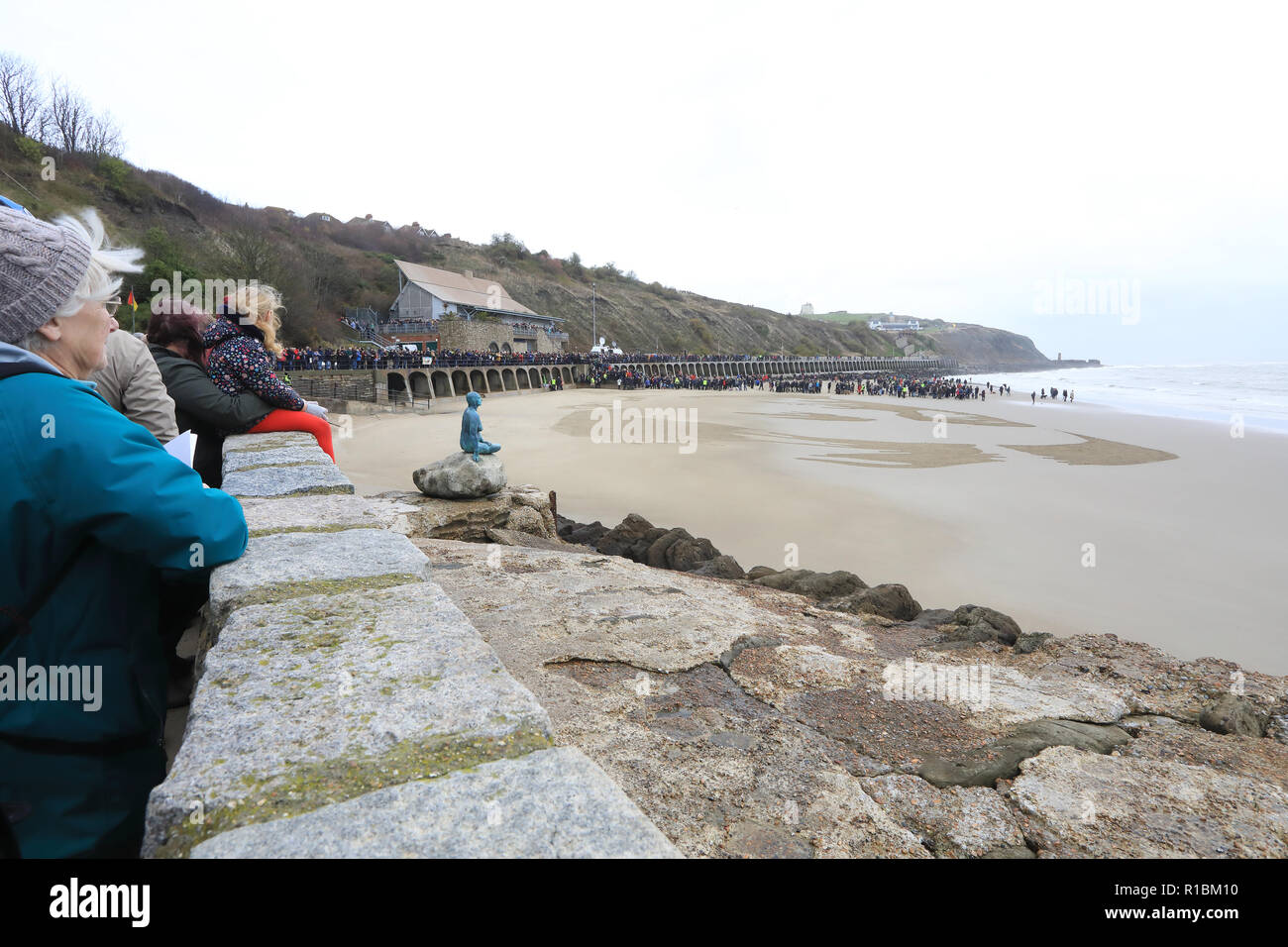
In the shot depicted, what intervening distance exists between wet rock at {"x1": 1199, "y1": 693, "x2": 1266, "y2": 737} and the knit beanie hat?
5401 mm

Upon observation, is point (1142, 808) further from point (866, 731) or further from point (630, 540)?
point (630, 540)

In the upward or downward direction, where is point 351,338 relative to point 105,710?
upward

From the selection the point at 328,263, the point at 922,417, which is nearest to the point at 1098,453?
the point at 922,417

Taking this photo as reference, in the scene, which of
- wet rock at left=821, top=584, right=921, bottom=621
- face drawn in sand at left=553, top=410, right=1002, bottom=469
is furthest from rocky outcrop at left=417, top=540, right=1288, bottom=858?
face drawn in sand at left=553, top=410, right=1002, bottom=469

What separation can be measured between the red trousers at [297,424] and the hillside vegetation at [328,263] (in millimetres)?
1296

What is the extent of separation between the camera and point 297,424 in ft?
14.7

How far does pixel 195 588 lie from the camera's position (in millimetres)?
2014

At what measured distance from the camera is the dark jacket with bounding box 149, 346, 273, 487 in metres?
3.69

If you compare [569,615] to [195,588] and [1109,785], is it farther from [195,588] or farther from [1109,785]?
[1109,785]

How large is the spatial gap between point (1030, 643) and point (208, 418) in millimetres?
6218

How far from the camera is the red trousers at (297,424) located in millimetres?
4324

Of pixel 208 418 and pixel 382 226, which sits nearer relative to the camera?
pixel 208 418

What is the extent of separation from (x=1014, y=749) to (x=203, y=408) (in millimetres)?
4713
